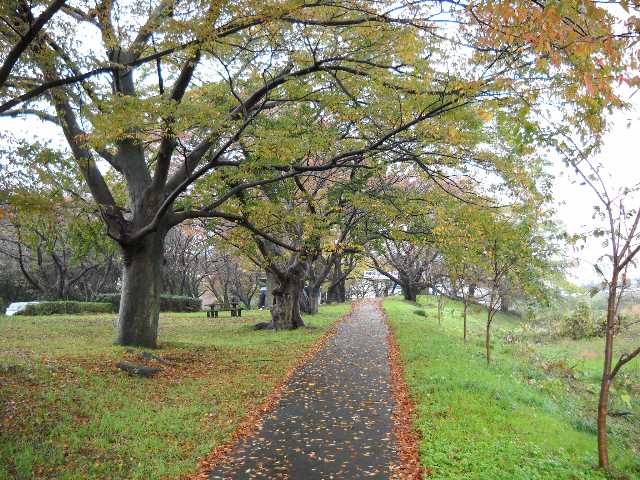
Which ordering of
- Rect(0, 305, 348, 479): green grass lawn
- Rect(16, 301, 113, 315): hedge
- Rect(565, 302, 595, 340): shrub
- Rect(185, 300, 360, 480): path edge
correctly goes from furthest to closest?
Rect(16, 301, 113, 315): hedge
Rect(565, 302, 595, 340): shrub
Rect(185, 300, 360, 480): path edge
Rect(0, 305, 348, 479): green grass lawn

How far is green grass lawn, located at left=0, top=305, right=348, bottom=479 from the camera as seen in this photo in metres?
5.29

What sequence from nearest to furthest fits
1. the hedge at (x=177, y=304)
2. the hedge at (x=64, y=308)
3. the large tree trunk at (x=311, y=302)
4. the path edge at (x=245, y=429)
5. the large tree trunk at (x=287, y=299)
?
the path edge at (x=245, y=429), the large tree trunk at (x=287, y=299), the hedge at (x=64, y=308), the large tree trunk at (x=311, y=302), the hedge at (x=177, y=304)

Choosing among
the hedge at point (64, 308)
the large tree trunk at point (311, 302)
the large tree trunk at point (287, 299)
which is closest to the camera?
the large tree trunk at point (287, 299)

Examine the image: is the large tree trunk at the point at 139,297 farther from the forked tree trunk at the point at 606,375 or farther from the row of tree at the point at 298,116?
the forked tree trunk at the point at 606,375

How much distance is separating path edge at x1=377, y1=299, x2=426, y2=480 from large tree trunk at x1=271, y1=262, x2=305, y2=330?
8.27m

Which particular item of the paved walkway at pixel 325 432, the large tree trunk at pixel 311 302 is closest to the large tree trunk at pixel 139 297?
the paved walkway at pixel 325 432

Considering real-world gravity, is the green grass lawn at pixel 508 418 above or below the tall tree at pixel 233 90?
below

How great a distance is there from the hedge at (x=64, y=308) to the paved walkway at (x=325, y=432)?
16.2 m

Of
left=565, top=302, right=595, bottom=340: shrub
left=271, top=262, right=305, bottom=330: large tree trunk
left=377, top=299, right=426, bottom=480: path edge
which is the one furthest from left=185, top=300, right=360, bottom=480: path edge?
left=565, top=302, right=595, bottom=340: shrub

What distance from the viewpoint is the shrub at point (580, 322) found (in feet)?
63.9

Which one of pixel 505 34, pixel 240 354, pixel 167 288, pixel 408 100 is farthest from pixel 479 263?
pixel 167 288

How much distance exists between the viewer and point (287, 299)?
19016 millimetres

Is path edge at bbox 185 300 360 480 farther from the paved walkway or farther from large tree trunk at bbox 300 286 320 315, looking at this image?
large tree trunk at bbox 300 286 320 315

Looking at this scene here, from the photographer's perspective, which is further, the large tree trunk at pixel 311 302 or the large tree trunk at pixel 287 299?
the large tree trunk at pixel 311 302
